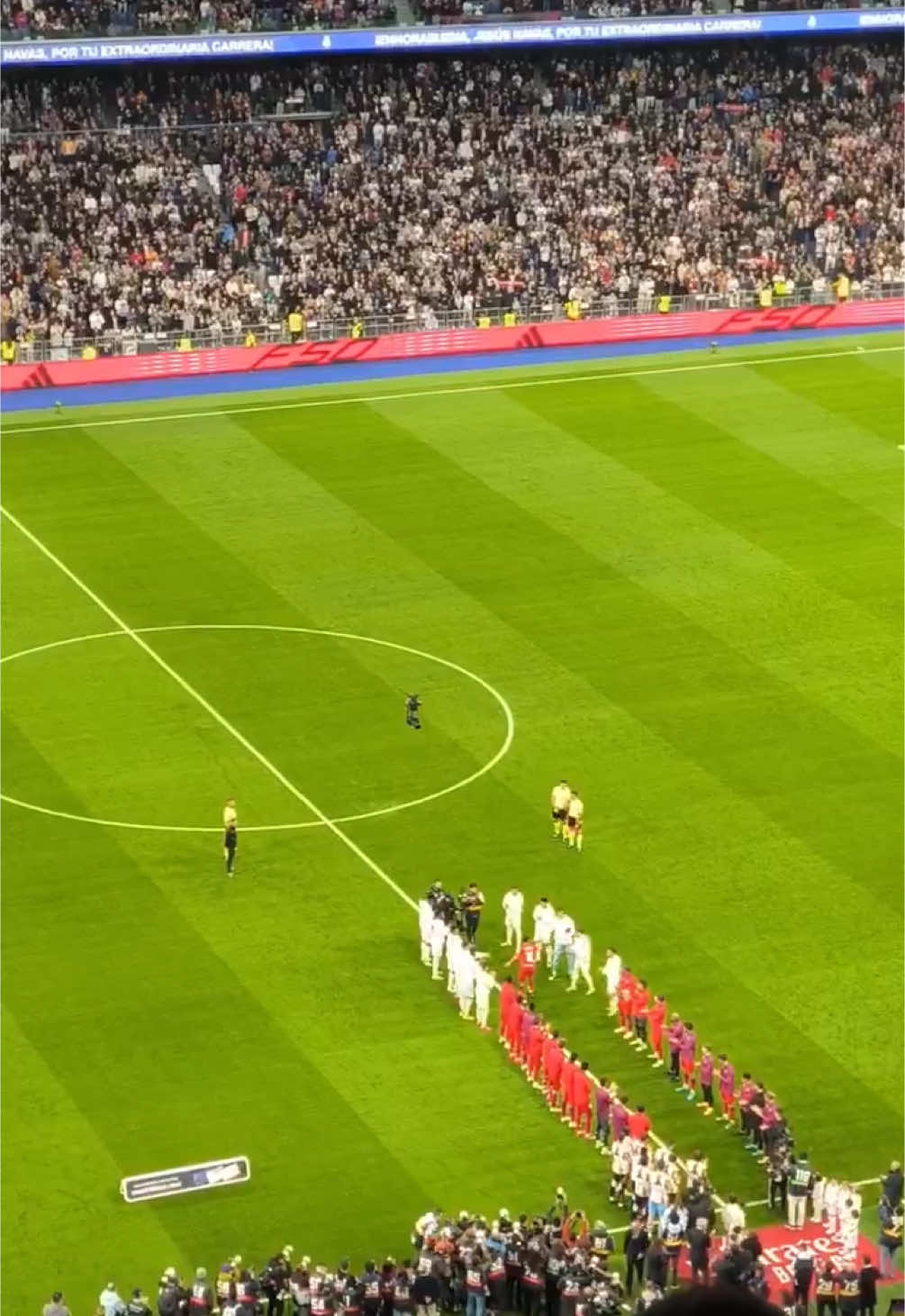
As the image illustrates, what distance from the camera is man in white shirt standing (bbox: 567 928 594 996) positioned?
109 feet

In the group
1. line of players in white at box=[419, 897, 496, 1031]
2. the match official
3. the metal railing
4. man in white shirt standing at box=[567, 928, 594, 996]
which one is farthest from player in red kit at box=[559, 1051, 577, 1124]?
the metal railing

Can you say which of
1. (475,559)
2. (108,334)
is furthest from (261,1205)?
(108,334)

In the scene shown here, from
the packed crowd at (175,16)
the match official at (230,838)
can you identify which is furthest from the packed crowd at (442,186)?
the match official at (230,838)

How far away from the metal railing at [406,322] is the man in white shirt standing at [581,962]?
101 ft

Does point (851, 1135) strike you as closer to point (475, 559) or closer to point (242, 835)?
point (242, 835)

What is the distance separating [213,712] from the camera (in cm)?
4253

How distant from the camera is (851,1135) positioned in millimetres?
30156

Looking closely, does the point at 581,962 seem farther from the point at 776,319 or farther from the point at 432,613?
the point at 776,319

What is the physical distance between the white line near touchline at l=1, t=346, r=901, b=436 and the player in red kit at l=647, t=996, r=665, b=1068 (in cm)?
2966

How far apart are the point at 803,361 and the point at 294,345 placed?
11.9 m

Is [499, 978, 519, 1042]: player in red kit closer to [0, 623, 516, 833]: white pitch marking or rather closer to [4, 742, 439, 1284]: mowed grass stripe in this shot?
[4, 742, 439, 1284]: mowed grass stripe

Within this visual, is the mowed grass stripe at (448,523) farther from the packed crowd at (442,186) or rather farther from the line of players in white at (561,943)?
the packed crowd at (442,186)

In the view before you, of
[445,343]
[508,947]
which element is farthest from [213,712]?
[445,343]

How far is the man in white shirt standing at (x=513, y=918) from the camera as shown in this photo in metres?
34.0
